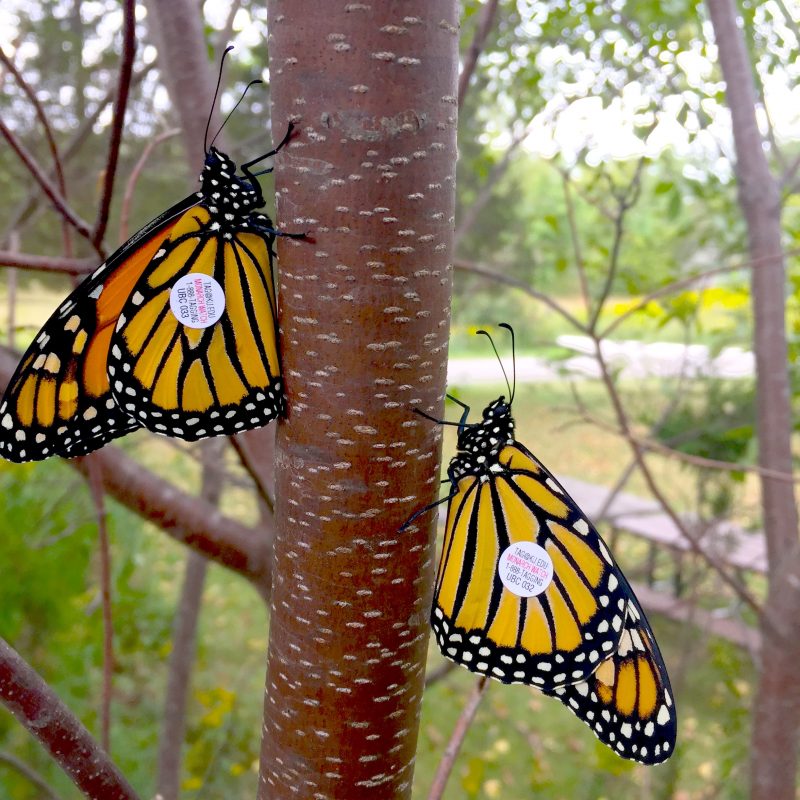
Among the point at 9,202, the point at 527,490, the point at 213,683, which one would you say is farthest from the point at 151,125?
the point at 527,490

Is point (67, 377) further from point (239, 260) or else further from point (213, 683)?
→ point (213, 683)

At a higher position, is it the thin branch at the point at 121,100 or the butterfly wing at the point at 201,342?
the thin branch at the point at 121,100

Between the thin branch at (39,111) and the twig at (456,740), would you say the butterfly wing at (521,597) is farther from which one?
the thin branch at (39,111)

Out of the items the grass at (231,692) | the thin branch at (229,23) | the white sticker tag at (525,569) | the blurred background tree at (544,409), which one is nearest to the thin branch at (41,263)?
the blurred background tree at (544,409)

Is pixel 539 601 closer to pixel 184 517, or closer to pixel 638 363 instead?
pixel 184 517

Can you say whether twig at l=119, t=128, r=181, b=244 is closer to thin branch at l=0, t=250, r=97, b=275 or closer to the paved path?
thin branch at l=0, t=250, r=97, b=275

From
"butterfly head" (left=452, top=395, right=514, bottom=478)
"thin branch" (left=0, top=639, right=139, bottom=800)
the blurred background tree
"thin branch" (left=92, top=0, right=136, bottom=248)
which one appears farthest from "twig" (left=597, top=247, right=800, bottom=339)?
Result: "thin branch" (left=0, top=639, right=139, bottom=800)

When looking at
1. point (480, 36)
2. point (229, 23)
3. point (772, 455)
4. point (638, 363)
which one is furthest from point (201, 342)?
point (638, 363)
